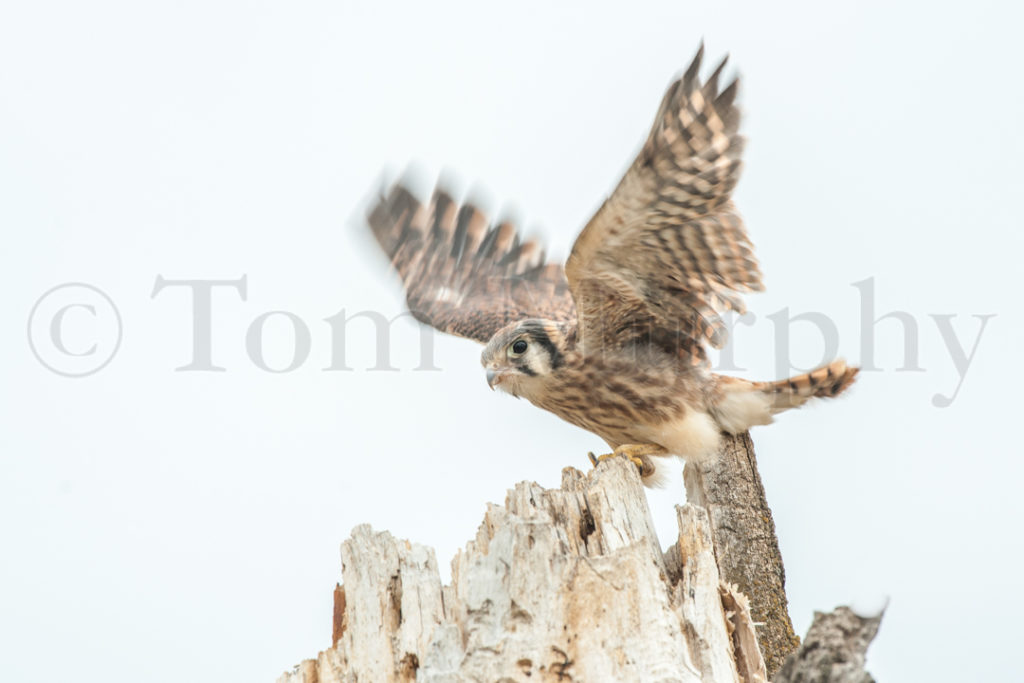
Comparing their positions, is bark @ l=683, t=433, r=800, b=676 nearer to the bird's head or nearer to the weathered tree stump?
the weathered tree stump

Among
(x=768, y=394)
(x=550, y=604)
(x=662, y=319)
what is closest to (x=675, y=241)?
(x=662, y=319)

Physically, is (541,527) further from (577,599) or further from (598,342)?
(598,342)

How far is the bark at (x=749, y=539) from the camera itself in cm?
434

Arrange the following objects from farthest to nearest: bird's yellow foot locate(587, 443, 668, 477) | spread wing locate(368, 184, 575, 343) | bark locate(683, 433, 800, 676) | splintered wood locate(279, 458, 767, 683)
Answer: spread wing locate(368, 184, 575, 343), bird's yellow foot locate(587, 443, 668, 477), bark locate(683, 433, 800, 676), splintered wood locate(279, 458, 767, 683)

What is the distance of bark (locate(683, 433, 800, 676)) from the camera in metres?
4.34

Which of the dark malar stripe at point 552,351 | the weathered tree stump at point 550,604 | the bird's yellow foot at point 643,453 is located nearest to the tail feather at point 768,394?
the bird's yellow foot at point 643,453

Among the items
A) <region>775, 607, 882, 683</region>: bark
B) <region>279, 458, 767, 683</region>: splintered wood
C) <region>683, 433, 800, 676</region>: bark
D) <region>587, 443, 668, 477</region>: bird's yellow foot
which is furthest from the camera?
<region>587, 443, 668, 477</region>: bird's yellow foot

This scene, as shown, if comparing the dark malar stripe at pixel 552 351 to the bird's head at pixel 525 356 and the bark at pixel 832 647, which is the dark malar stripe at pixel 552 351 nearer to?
the bird's head at pixel 525 356

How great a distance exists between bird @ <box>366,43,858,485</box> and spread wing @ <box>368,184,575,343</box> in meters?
0.65

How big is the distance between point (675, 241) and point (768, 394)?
0.97m

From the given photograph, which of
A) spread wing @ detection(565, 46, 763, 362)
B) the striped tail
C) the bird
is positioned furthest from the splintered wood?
the striped tail

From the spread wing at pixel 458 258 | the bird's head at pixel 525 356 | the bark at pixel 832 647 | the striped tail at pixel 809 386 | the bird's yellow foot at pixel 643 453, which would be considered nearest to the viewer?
the bark at pixel 832 647

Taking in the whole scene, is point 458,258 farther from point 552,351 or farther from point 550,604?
point 550,604

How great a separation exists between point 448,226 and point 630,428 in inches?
98.2
